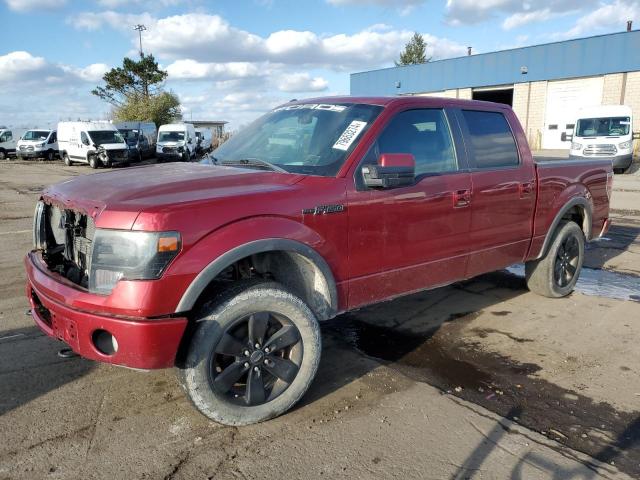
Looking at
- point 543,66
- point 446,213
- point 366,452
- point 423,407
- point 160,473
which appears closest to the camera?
point 160,473

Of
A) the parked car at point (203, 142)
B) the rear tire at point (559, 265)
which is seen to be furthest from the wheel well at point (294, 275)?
the parked car at point (203, 142)

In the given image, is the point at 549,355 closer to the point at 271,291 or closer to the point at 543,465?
the point at 543,465

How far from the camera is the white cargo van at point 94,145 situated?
27578 millimetres

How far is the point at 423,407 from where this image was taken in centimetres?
327

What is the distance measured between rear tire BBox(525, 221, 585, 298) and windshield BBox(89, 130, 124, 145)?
27178 mm

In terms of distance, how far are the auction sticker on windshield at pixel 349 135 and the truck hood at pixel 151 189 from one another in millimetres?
417

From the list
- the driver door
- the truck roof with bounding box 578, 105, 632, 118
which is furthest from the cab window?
the truck roof with bounding box 578, 105, 632, 118

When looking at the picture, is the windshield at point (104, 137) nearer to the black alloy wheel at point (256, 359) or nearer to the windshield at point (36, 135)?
the windshield at point (36, 135)

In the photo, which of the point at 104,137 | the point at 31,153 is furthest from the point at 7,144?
the point at 104,137

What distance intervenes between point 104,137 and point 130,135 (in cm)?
493

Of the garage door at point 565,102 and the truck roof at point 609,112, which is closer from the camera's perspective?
the truck roof at point 609,112

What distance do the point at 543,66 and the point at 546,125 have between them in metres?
3.67

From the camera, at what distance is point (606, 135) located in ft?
70.1

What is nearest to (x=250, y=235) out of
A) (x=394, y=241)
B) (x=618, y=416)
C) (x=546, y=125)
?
(x=394, y=241)
